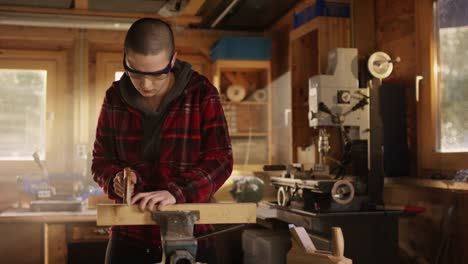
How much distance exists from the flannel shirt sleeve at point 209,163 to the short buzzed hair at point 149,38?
22 centimetres

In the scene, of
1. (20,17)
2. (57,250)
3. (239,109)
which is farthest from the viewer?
(239,109)

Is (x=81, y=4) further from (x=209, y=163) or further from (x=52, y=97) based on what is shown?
(x=209, y=163)

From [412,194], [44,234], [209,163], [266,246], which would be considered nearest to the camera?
[209,163]

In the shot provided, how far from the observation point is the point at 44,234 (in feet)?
12.1

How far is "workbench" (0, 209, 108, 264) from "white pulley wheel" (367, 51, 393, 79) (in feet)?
6.63

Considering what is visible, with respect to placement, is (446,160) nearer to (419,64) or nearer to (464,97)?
(464,97)

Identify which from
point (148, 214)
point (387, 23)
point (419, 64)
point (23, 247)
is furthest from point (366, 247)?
point (23, 247)

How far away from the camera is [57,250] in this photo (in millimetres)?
3676

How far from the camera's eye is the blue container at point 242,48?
5090 millimetres

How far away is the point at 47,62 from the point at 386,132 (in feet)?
11.0

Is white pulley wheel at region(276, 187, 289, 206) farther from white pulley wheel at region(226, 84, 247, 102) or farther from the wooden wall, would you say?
the wooden wall

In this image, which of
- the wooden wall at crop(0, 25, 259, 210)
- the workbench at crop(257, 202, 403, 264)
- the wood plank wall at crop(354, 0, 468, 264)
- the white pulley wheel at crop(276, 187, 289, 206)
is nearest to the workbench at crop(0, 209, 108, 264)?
the white pulley wheel at crop(276, 187, 289, 206)

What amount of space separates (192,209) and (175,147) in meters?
0.34

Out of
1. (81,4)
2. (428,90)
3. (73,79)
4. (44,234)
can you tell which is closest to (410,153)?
(428,90)
